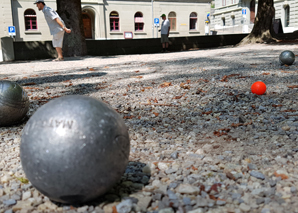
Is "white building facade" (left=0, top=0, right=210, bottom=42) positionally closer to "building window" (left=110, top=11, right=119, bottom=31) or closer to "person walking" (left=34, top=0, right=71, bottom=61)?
"building window" (left=110, top=11, right=119, bottom=31)

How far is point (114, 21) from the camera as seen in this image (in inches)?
1280

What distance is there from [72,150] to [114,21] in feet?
107

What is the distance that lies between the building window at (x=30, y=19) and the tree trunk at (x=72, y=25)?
19.3m

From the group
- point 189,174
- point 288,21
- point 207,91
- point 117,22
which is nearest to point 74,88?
point 207,91

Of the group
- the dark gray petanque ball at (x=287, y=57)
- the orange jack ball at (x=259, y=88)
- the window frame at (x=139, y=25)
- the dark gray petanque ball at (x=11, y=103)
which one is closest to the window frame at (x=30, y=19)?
the window frame at (x=139, y=25)

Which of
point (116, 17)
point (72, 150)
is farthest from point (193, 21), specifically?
point (72, 150)

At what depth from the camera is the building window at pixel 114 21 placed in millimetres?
32312

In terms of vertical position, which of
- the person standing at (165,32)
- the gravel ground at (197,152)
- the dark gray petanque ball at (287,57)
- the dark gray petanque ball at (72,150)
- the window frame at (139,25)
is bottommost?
the gravel ground at (197,152)

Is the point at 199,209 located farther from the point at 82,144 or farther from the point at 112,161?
the point at 82,144

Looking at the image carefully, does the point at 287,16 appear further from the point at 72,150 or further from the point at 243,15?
the point at 72,150

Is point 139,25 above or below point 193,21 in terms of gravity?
below

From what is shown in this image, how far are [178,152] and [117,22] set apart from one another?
1253 inches

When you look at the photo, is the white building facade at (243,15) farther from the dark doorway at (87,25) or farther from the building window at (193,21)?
the dark doorway at (87,25)

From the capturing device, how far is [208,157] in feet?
8.78
